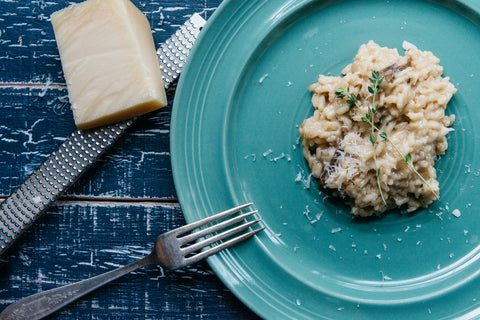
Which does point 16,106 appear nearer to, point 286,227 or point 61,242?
point 61,242

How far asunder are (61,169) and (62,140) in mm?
215

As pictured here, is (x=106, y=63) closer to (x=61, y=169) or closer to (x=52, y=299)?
(x=61, y=169)

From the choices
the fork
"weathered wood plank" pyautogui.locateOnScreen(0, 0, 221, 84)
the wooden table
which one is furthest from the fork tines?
"weathered wood plank" pyautogui.locateOnScreen(0, 0, 221, 84)

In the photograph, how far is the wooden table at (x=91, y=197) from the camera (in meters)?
2.23

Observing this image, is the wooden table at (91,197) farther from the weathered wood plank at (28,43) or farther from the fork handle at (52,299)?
the fork handle at (52,299)

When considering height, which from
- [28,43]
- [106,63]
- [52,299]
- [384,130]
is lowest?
[52,299]

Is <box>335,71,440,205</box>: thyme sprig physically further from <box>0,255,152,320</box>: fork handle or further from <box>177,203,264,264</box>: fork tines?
<box>0,255,152,320</box>: fork handle

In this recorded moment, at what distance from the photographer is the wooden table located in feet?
7.32

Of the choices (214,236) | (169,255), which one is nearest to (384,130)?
(214,236)

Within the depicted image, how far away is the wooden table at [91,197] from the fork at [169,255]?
16 centimetres

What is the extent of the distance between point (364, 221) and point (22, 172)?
5.75 feet

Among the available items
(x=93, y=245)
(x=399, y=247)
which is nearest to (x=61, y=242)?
(x=93, y=245)

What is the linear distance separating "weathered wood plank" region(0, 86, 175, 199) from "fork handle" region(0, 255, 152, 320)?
429mm

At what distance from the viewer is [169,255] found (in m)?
2.01
